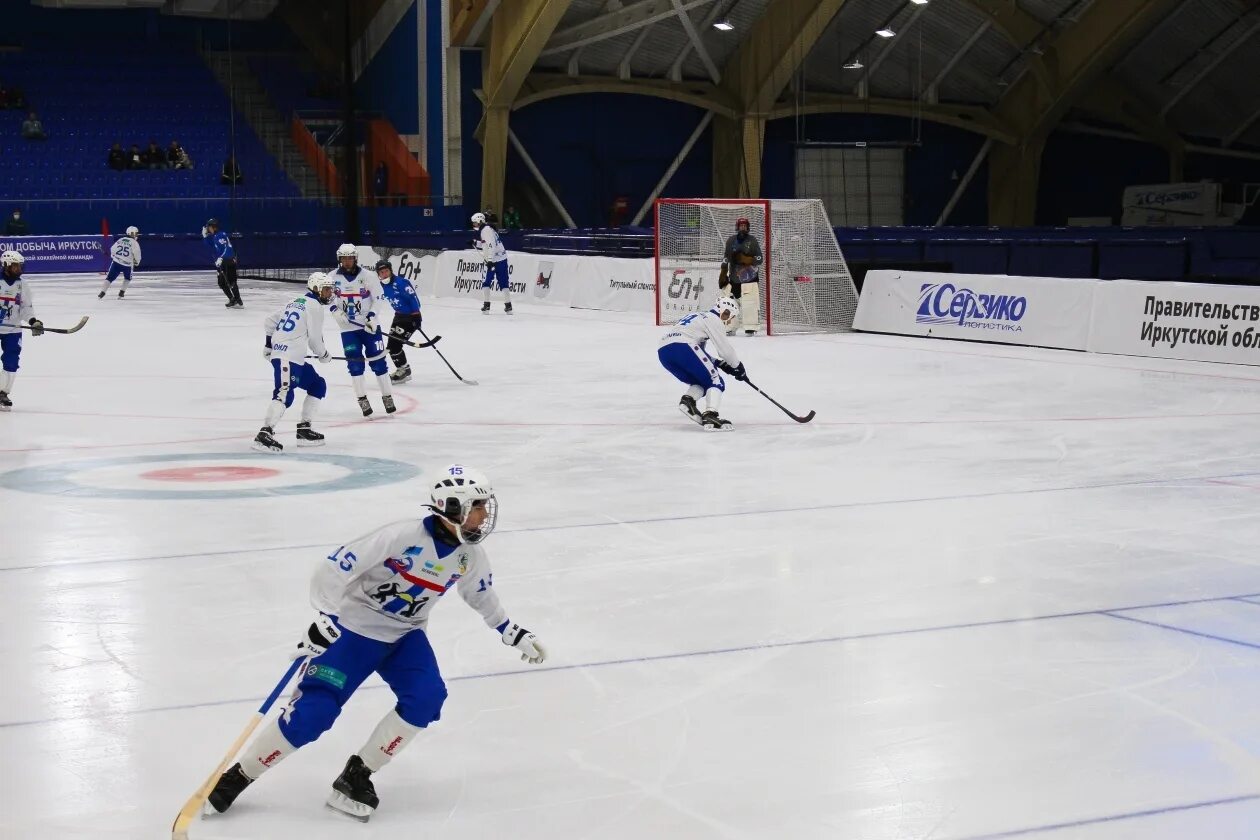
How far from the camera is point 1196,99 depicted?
1773 inches

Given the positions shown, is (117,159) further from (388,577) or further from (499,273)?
(388,577)

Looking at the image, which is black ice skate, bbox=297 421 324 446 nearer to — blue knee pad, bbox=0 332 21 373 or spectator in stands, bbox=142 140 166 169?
blue knee pad, bbox=0 332 21 373

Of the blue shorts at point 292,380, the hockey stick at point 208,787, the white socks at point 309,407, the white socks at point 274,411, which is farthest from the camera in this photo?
the white socks at point 309,407

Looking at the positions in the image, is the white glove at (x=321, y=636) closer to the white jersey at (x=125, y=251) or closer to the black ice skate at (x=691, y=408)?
the black ice skate at (x=691, y=408)

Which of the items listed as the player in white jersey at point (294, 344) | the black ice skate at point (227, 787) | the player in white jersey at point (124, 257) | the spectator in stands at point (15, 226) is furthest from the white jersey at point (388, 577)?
the spectator in stands at point (15, 226)

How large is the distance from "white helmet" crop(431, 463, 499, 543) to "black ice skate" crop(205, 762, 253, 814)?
1064 mm

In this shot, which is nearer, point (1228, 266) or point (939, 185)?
point (1228, 266)

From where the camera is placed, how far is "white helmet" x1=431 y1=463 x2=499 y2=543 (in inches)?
203

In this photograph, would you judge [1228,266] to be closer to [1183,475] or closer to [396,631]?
[1183,475]

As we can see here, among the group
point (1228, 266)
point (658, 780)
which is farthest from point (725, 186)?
point (658, 780)

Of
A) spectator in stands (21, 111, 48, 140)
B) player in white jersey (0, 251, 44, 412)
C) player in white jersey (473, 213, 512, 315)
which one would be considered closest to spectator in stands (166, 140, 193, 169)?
spectator in stands (21, 111, 48, 140)

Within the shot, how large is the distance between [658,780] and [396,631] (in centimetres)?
108

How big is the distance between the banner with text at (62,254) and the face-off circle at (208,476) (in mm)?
28843

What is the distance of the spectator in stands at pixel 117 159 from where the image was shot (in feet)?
143
